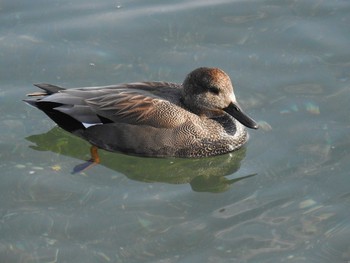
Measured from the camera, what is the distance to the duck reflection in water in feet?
29.9

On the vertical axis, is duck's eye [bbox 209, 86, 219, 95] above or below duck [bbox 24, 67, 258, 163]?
Result: above

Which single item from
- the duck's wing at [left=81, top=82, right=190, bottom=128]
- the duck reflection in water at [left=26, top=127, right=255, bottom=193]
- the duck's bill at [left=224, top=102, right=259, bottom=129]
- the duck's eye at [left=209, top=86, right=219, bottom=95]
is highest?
the duck's eye at [left=209, top=86, right=219, bottom=95]

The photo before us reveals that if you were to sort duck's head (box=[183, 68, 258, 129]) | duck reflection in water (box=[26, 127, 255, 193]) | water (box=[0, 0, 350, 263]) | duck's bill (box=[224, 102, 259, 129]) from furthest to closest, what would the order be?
duck's head (box=[183, 68, 258, 129]) < duck's bill (box=[224, 102, 259, 129]) < duck reflection in water (box=[26, 127, 255, 193]) < water (box=[0, 0, 350, 263])

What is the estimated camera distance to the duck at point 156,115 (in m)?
9.55

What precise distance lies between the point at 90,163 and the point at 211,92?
1.47 meters

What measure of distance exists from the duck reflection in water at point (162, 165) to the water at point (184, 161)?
0.07 feet

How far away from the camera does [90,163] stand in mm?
9312

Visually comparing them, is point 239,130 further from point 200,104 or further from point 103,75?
point 103,75

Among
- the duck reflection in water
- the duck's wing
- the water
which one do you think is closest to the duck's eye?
the duck's wing

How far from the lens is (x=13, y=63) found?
1073cm

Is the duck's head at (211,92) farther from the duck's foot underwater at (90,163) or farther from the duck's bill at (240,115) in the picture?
the duck's foot underwater at (90,163)

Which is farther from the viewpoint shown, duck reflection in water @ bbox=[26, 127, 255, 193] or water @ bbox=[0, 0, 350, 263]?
duck reflection in water @ bbox=[26, 127, 255, 193]

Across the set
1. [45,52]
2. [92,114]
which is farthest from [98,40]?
[92,114]

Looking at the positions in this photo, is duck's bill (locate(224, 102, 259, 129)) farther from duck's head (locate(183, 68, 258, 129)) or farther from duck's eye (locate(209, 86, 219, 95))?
duck's eye (locate(209, 86, 219, 95))
